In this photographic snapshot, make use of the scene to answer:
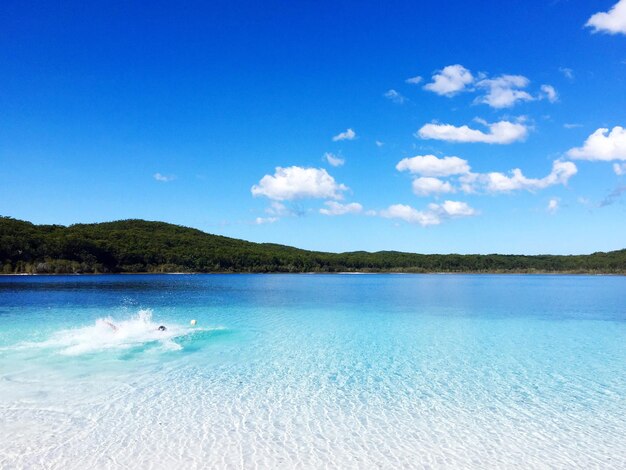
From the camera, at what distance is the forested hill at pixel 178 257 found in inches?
3342

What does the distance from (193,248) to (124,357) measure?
4518 inches

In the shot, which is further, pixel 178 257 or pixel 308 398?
pixel 178 257

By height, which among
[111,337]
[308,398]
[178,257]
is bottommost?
[308,398]

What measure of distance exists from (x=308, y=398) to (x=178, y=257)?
108761 mm

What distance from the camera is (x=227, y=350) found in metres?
15.2

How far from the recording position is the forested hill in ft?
278

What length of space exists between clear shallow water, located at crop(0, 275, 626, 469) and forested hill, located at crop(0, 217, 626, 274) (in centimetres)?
7411

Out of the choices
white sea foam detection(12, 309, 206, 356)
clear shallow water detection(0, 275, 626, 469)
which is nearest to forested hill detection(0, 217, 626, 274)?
white sea foam detection(12, 309, 206, 356)

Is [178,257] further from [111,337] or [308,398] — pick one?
[308,398]

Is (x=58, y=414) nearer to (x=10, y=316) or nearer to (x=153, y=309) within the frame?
(x=10, y=316)

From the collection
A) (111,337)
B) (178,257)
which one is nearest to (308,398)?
(111,337)

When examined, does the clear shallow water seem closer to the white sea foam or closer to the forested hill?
the white sea foam

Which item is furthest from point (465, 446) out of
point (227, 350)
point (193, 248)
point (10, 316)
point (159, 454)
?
point (193, 248)

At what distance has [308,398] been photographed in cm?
972
